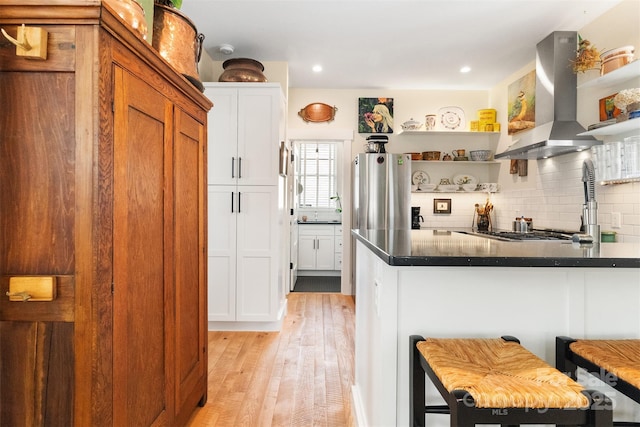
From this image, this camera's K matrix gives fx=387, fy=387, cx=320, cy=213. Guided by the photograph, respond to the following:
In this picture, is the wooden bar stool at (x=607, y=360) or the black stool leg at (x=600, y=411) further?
the wooden bar stool at (x=607, y=360)

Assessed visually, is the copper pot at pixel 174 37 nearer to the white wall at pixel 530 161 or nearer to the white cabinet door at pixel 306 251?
the white wall at pixel 530 161

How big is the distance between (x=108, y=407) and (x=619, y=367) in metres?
1.46

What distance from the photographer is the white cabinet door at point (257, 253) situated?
351 cm

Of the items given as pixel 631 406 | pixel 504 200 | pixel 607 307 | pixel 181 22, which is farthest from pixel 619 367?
pixel 504 200

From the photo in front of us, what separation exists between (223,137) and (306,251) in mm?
3043

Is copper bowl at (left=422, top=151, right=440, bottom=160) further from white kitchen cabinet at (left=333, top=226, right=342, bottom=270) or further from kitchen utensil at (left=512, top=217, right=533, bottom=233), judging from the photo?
white kitchen cabinet at (left=333, top=226, right=342, bottom=270)

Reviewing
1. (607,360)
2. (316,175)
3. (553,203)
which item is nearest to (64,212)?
(607,360)

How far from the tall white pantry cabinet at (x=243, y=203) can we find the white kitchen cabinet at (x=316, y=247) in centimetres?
264

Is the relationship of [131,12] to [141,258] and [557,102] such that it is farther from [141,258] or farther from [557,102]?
[557,102]

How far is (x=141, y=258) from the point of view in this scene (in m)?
1.36

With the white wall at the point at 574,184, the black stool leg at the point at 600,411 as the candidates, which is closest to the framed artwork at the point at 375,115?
the white wall at the point at 574,184

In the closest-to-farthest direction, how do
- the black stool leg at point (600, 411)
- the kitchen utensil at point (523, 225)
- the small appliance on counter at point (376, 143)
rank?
1. the black stool leg at point (600, 411)
2. the kitchen utensil at point (523, 225)
3. the small appliance on counter at point (376, 143)

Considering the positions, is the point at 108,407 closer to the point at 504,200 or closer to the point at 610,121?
the point at 610,121

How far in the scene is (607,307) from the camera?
138 centimetres
